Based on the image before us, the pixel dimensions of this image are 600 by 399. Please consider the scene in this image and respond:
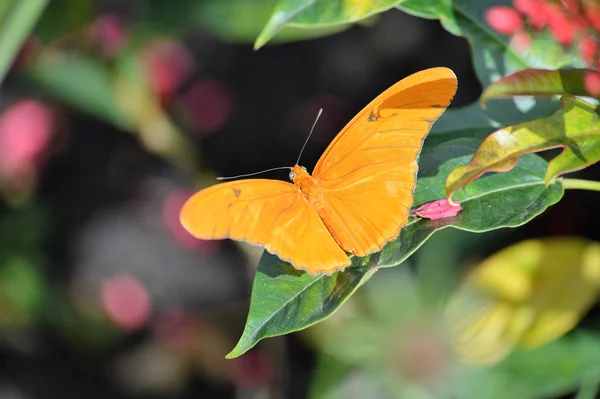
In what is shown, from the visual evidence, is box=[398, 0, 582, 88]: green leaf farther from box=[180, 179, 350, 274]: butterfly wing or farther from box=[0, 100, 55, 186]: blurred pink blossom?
box=[0, 100, 55, 186]: blurred pink blossom

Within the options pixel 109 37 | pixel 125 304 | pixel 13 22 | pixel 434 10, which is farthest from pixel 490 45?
pixel 125 304

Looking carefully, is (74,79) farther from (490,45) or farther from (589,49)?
(589,49)

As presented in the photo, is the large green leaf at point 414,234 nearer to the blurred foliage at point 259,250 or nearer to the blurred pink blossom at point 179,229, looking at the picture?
the blurred foliage at point 259,250

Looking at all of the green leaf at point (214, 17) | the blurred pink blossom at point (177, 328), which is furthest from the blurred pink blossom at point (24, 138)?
the green leaf at point (214, 17)

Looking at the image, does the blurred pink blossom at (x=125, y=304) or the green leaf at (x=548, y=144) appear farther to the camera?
the blurred pink blossom at (x=125, y=304)

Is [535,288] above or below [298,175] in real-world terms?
→ below

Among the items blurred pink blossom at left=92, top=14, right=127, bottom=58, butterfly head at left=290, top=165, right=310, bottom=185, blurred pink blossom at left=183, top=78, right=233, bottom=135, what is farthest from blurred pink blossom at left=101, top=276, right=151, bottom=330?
butterfly head at left=290, top=165, right=310, bottom=185

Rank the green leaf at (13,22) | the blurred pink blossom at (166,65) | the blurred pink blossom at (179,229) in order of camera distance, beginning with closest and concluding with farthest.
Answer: the green leaf at (13,22)
the blurred pink blossom at (166,65)
the blurred pink blossom at (179,229)
